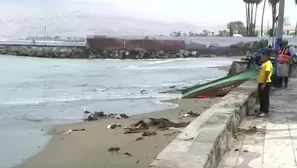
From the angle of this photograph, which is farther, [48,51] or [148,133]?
[48,51]

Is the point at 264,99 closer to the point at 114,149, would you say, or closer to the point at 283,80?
the point at 114,149

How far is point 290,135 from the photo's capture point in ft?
30.9

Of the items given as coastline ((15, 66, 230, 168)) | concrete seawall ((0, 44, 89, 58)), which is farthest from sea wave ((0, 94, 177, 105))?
concrete seawall ((0, 44, 89, 58))

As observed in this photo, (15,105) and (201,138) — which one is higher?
(201,138)

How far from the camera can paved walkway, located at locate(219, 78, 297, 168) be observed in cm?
747

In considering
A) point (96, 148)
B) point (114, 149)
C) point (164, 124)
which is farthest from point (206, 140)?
point (164, 124)

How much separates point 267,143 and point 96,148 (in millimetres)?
4340

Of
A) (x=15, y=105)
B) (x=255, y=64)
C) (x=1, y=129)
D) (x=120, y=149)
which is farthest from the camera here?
(x=15, y=105)

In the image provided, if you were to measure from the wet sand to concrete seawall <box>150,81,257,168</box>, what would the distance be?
→ 172 centimetres

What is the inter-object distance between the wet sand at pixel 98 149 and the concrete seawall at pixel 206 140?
5.64 feet

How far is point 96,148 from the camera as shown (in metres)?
11.5

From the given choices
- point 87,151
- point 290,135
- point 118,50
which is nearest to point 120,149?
point 87,151

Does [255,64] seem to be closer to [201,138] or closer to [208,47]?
[201,138]

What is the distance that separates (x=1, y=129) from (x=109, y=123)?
3.43 metres
